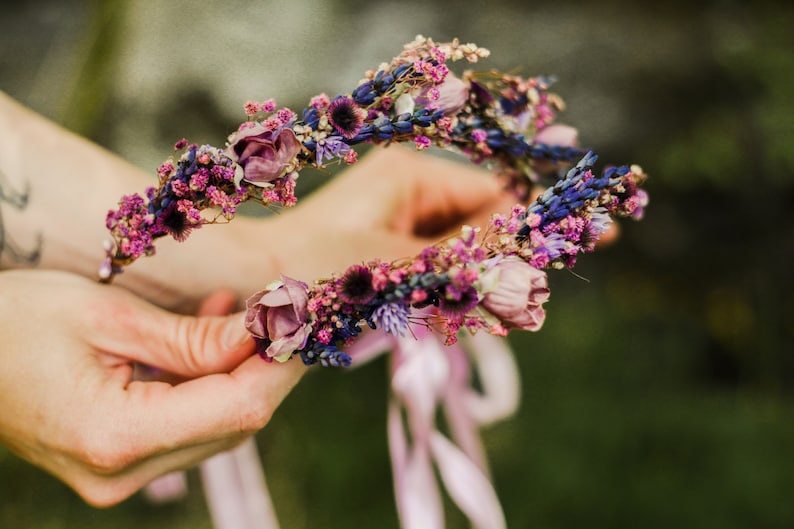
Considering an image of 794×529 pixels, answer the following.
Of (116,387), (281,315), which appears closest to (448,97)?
(281,315)

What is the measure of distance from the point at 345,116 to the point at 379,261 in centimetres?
10

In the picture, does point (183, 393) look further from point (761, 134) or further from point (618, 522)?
point (761, 134)

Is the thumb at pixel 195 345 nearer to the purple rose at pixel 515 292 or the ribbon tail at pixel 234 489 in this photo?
the purple rose at pixel 515 292

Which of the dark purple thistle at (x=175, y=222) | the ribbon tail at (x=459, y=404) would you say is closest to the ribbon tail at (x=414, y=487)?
the ribbon tail at (x=459, y=404)

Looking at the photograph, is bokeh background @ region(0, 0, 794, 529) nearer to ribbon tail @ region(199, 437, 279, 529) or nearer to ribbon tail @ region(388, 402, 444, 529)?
ribbon tail @ region(199, 437, 279, 529)

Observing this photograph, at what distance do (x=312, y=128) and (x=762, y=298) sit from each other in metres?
1.93

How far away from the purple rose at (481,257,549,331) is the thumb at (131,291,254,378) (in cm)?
20

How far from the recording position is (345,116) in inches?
18.8

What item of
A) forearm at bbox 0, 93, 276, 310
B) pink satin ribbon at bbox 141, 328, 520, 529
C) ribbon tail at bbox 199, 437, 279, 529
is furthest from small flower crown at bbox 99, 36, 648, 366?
ribbon tail at bbox 199, 437, 279, 529

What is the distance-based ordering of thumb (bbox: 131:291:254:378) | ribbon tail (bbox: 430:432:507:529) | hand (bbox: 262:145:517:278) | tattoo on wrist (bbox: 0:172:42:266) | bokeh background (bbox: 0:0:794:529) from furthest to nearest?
bokeh background (bbox: 0:0:794:529)
hand (bbox: 262:145:517:278)
ribbon tail (bbox: 430:432:507:529)
tattoo on wrist (bbox: 0:172:42:266)
thumb (bbox: 131:291:254:378)

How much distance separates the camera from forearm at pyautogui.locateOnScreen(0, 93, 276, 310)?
0.70m

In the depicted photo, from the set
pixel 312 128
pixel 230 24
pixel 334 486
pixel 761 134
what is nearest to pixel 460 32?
pixel 230 24

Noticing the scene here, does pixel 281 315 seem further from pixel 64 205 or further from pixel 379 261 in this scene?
pixel 64 205

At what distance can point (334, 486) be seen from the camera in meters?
1.41
